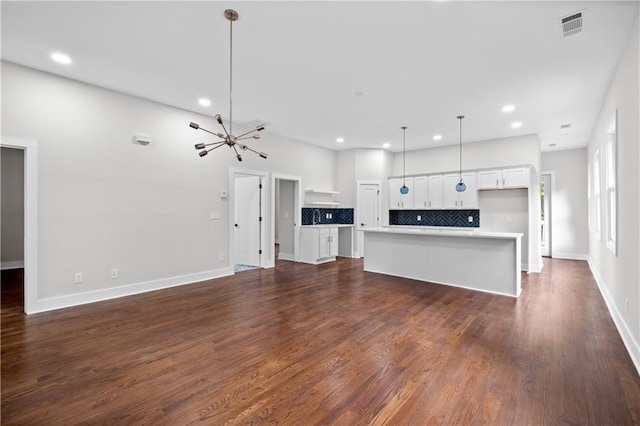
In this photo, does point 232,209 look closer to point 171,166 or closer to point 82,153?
point 171,166

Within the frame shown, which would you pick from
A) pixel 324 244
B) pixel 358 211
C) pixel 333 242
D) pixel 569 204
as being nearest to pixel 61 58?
pixel 324 244

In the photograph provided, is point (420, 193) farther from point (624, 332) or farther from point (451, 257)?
point (624, 332)

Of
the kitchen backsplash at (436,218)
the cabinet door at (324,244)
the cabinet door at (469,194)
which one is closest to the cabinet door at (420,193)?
the kitchen backsplash at (436,218)

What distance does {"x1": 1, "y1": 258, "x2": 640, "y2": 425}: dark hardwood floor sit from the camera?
75.4 inches

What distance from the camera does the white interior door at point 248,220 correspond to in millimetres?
6695

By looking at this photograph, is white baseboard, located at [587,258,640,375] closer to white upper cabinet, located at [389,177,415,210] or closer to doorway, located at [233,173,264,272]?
white upper cabinet, located at [389,177,415,210]

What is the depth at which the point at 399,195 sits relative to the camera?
8.36 meters

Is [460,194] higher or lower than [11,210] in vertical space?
higher

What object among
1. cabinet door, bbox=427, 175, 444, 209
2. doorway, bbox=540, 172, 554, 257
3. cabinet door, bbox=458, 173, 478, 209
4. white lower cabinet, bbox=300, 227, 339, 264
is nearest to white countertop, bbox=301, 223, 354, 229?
white lower cabinet, bbox=300, 227, 339, 264

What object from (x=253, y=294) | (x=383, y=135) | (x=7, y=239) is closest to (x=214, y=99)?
(x=253, y=294)

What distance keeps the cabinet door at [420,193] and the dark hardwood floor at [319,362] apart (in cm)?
385

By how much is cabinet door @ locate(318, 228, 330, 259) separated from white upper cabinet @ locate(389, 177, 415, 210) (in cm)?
217

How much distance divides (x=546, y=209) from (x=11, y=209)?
1382 cm

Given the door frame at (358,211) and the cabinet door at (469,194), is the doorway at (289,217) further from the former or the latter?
the cabinet door at (469,194)
